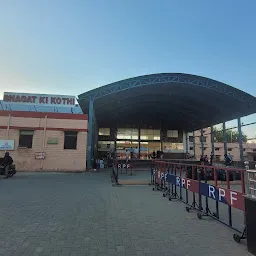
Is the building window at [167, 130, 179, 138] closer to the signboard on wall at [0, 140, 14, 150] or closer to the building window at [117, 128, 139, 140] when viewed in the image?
the building window at [117, 128, 139, 140]

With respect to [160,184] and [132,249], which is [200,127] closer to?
[160,184]

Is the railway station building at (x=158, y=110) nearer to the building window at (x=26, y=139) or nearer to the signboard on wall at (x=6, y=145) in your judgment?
the building window at (x=26, y=139)

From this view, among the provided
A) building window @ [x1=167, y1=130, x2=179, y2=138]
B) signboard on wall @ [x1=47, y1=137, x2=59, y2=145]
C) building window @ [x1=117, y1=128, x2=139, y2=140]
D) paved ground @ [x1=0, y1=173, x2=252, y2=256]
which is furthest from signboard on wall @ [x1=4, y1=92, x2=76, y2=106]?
building window @ [x1=167, y1=130, x2=179, y2=138]

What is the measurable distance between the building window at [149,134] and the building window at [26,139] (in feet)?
77.4

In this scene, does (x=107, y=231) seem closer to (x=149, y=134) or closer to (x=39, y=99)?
(x=39, y=99)

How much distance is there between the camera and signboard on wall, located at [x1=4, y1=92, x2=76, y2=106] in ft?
66.3

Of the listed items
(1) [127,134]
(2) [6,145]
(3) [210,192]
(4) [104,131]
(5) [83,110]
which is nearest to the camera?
(3) [210,192]

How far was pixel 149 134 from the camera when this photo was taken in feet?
130

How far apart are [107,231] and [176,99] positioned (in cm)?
2534

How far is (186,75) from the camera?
20781 millimetres

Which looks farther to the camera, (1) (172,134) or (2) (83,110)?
(1) (172,134)

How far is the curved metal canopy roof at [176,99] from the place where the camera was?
21.1 metres

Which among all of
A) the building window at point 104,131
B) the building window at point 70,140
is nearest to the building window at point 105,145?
the building window at point 104,131

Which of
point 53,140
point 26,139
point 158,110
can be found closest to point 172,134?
point 158,110
